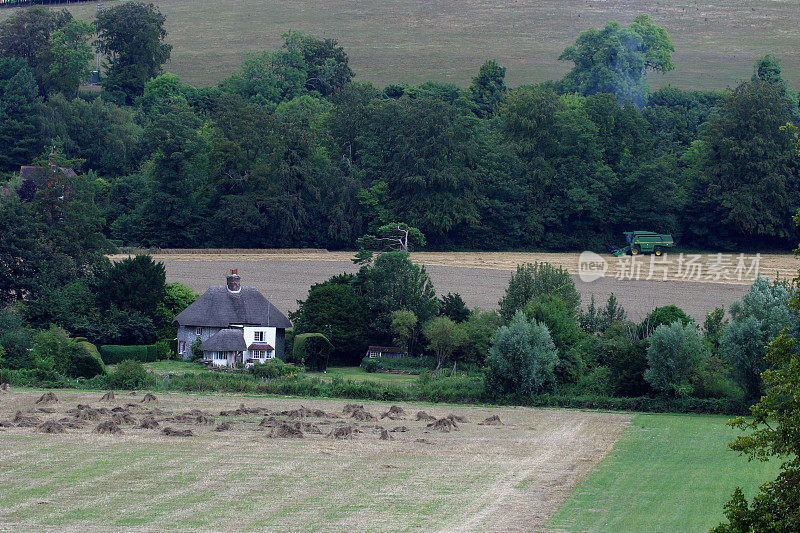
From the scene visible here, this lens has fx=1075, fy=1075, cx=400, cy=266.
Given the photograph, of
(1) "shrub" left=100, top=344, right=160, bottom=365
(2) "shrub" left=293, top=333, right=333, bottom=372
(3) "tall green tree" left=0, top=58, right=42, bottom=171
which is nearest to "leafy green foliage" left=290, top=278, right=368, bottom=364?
(2) "shrub" left=293, top=333, right=333, bottom=372

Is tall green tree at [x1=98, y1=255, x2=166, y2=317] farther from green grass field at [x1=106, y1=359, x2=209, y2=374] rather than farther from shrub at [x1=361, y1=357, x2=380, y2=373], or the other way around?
shrub at [x1=361, y1=357, x2=380, y2=373]

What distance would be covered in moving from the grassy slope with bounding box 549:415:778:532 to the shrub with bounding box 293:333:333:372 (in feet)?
62.4

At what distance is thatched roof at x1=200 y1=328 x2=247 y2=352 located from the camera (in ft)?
177

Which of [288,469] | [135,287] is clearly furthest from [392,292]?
[288,469]

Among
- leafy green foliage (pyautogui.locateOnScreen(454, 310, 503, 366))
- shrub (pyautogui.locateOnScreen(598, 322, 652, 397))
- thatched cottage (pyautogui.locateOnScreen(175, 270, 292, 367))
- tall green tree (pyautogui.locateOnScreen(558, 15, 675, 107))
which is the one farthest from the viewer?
tall green tree (pyautogui.locateOnScreen(558, 15, 675, 107))

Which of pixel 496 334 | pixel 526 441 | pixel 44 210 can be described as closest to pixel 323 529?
pixel 526 441

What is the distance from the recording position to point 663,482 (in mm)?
29094

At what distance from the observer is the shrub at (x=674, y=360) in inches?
1721

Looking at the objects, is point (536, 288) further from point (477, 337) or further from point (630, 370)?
point (630, 370)

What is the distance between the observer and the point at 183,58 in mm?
134375

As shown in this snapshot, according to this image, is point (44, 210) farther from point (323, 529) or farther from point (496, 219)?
point (323, 529)

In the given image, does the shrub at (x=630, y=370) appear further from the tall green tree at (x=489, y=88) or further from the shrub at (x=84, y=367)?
the tall green tree at (x=489, y=88)

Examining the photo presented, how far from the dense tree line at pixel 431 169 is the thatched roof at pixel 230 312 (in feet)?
91.4

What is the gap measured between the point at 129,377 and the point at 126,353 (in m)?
9.10
